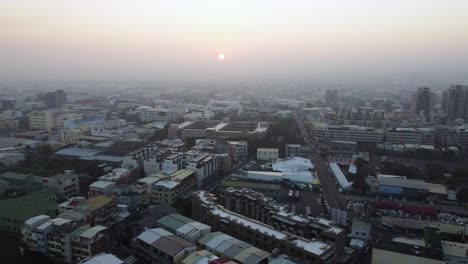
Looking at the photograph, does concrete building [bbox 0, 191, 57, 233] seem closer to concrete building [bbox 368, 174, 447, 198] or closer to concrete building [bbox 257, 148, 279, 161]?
concrete building [bbox 257, 148, 279, 161]

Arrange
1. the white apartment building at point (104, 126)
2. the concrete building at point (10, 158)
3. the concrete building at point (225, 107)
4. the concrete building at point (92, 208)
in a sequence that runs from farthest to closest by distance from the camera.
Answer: the concrete building at point (225, 107)
the white apartment building at point (104, 126)
the concrete building at point (10, 158)
the concrete building at point (92, 208)

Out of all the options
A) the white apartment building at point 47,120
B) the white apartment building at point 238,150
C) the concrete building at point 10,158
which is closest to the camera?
the concrete building at point 10,158

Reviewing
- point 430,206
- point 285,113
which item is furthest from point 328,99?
point 430,206

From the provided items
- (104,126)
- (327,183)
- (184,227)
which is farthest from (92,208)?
(104,126)

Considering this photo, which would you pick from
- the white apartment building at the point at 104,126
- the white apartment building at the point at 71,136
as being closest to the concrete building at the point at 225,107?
the white apartment building at the point at 104,126

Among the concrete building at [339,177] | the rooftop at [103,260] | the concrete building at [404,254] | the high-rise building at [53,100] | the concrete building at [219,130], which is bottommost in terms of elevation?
the concrete building at [339,177]

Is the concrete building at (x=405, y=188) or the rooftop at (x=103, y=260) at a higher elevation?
the rooftop at (x=103, y=260)

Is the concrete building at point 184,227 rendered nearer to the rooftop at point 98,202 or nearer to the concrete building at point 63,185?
the rooftop at point 98,202
